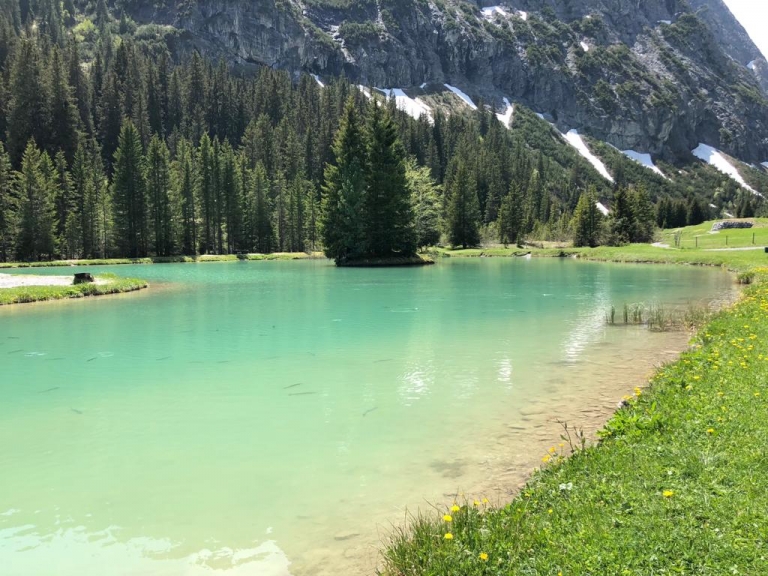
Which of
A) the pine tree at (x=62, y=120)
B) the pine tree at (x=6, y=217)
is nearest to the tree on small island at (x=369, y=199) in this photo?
the pine tree at (x=6, y=217)

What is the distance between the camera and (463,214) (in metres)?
102

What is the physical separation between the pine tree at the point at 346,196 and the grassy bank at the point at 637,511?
5637cm

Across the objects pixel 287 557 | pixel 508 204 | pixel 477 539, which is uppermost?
pixel 508 204

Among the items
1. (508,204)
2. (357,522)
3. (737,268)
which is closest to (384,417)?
(357,522)

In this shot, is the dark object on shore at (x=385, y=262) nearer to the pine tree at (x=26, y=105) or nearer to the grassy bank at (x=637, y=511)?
the grassy bank at (x=637, y=511)

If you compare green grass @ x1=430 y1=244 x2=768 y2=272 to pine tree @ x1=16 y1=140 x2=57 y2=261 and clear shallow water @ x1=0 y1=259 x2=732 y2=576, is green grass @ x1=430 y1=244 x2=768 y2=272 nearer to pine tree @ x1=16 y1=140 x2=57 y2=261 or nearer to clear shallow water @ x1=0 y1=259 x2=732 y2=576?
clear shallow water @ x1=0 y1=259 x2=732 y2=576

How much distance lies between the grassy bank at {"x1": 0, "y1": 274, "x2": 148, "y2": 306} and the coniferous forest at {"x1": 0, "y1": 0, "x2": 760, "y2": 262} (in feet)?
97.5

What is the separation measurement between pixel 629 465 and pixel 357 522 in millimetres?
3359

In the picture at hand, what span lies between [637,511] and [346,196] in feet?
195

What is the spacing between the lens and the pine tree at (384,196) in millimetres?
63522

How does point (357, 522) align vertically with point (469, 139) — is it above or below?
below

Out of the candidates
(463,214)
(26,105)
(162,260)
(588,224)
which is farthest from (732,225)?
(26,105)

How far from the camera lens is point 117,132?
445 ft

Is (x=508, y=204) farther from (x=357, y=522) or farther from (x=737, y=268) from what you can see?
(x=357, y=522)
